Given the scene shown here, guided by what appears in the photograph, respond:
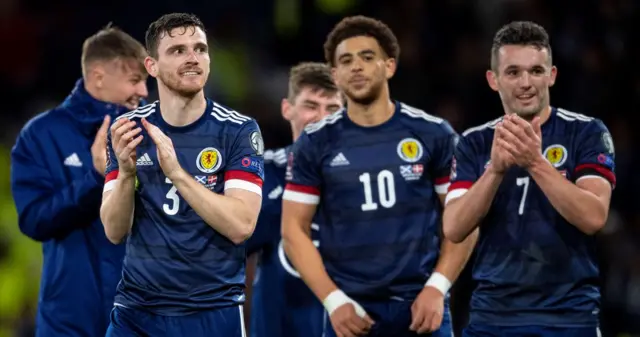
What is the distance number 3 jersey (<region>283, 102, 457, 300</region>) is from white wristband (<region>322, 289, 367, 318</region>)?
0.28 ft

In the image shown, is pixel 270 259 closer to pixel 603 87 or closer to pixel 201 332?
pixel 201 332

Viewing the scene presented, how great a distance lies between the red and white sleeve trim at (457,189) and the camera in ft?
19.3

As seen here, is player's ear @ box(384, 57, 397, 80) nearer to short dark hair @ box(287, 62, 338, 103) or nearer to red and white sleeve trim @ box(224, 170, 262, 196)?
short dark hair @ box(287, 62, 338, 103)

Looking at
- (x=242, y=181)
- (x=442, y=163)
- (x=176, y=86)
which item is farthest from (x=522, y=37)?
(x=176, y=86)

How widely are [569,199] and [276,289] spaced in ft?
7.69

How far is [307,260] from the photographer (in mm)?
6262

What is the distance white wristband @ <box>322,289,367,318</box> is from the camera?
614 centimetres

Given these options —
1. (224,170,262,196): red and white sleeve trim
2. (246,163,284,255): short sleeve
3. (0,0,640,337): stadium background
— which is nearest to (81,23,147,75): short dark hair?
(246,163,284,255): short sleeve

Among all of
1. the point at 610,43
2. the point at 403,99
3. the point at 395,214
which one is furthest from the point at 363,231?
the point at 610,43

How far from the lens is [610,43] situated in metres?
11.1

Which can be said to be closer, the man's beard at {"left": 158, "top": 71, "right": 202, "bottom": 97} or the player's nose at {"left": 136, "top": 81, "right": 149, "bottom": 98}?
the man's beard at {"left": 158, "top": 71, "right": 202, "bottom": 97}

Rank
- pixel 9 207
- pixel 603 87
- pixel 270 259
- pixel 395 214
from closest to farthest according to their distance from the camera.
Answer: pixel 395 214 < pixel 270 259 < pixel 603 87 < pixel 9 207

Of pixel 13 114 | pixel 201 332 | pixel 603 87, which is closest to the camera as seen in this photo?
pixel 201 332

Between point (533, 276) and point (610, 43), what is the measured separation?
5.91 m
